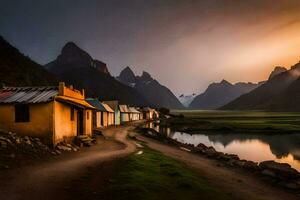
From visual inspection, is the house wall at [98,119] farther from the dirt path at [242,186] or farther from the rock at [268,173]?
the rock at [268,173]

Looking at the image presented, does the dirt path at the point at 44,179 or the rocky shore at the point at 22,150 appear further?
the rocky shore at the point at 22,150

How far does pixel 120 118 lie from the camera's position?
97688mm

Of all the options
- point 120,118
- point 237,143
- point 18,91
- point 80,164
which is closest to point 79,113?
point 18,91

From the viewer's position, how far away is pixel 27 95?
3080cm

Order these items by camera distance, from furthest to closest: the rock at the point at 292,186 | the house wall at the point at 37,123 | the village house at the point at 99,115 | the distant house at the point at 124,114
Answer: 1. the distant house at the point at 124,114
2. the village house at the point at 99,115
3. the house wall at the point at 37,123
4. the rock at the point at 292,186

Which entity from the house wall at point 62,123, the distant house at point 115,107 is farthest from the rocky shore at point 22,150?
the distant house at point 115,107

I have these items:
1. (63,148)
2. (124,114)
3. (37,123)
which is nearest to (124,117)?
(124,114)

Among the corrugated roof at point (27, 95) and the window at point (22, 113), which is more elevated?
the corrugated roof at point (27, 95)

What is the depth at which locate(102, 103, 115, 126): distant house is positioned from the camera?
76250mm

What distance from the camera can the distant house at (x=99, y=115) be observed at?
68625mm

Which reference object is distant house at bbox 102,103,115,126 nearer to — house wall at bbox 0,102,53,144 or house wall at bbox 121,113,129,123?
house wall at bbox 121,113,129,123

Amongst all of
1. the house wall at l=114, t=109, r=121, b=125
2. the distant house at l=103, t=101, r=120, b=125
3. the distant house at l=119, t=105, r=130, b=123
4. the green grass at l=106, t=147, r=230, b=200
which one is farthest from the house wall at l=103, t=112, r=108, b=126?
the green grass at l=106, t=147, r=230, b=200

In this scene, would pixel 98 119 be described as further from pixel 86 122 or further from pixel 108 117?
pixel 86 122

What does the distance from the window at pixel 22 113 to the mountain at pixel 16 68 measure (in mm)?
84332
